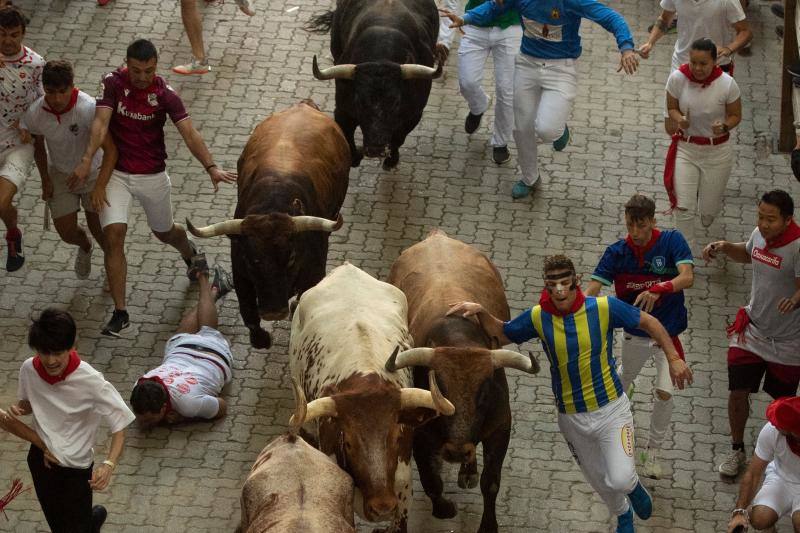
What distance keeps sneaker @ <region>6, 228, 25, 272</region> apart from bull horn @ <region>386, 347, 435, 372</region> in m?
4.67

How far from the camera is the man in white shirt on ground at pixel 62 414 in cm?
788

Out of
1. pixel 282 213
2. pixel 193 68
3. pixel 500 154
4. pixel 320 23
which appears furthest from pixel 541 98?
pixel 193 68

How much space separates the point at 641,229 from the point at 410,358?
1835mm

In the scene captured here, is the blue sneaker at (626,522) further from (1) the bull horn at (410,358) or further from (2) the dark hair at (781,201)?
(2) the dark hair at (781,201)

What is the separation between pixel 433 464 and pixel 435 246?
5.81 feet

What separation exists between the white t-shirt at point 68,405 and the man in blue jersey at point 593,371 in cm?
230

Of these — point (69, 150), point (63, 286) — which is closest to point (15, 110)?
point (69, 150)

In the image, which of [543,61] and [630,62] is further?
[543,61]

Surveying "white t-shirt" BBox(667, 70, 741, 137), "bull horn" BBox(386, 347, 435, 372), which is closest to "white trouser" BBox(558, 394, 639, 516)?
"bull horn" BBox(386, 347, 435, 372)

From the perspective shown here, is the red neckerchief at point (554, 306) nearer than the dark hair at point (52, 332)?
No

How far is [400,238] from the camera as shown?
492 inches

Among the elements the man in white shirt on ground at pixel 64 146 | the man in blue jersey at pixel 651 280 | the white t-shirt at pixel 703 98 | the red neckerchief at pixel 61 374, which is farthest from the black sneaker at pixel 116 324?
the white t-shirt at pixel 703 98

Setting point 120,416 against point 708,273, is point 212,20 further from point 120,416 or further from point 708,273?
point 120,416

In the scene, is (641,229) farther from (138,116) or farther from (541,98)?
(138,116)
